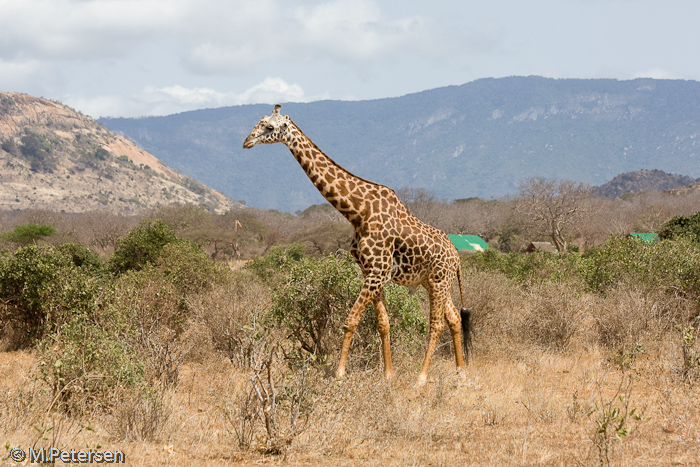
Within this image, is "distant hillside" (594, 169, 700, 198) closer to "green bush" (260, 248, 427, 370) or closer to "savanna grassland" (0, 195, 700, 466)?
"savanna grassland" (0, 195, 700, 466)

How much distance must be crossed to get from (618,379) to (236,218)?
49.8 metres

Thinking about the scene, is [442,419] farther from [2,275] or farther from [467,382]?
[2,275]

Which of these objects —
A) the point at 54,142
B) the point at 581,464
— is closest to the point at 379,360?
the point at 581,464

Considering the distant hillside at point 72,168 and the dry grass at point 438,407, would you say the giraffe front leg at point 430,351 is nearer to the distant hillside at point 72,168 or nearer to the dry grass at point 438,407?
the dry grass at point 438,407

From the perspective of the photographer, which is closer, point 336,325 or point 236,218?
point 336,325

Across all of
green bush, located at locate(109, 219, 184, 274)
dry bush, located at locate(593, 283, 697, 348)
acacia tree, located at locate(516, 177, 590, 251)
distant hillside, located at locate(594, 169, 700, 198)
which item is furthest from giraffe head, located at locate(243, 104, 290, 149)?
distant hillside, located at locate(594, 169, 700, 198)

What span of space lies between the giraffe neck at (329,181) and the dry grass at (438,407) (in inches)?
81.7

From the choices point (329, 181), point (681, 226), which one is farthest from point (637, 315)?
point (681, 226)

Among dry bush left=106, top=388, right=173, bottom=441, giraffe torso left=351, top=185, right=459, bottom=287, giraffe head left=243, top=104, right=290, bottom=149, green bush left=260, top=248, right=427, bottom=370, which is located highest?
giraffe head left=243, top=104, right=290, bottom=149

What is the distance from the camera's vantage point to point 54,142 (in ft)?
422

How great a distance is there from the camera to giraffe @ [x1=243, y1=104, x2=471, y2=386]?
8.38 metres

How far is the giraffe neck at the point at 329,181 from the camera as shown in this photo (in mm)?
8445

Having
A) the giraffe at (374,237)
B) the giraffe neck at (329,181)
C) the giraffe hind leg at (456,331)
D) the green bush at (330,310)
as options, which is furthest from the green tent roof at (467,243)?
the giraffe neck at (329,181)

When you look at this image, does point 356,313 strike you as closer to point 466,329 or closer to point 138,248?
point 466,329
